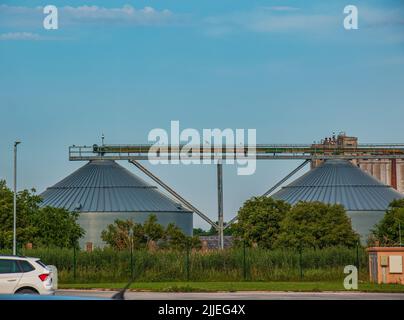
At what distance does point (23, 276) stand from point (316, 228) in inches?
1889

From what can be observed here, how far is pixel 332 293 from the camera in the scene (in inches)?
1463

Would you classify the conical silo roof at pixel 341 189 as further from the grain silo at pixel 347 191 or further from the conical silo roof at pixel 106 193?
the conical silo roof at pixel 106 193

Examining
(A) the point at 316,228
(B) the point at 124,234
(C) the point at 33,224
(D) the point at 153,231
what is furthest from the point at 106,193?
(A) the point at 316,228

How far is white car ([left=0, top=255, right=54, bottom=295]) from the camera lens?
84.5 ft

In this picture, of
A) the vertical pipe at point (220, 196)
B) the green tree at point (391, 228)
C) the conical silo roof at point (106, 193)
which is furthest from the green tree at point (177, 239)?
the green tree at point (391, 228)

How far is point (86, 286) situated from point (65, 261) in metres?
7.71

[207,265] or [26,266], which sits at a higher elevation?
[26,266]

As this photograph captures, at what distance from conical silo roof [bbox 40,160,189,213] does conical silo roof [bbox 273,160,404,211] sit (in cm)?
1265

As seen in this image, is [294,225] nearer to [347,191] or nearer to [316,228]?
[316,228]

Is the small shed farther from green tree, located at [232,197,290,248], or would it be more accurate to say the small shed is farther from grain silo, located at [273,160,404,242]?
grain silo, located at [273,160,404,242]

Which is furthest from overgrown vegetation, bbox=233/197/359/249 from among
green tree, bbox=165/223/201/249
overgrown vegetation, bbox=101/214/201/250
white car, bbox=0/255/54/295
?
white car, bbox=0/255/54/295

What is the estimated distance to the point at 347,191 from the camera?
103m

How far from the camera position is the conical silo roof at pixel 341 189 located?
99963 millimetres
